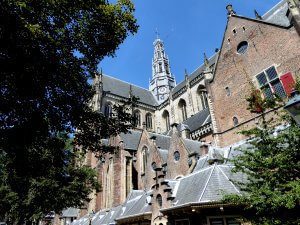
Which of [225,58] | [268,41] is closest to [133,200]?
[225,58]

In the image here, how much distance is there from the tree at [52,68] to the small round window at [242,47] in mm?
14188

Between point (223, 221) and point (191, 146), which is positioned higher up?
point (191, 146)

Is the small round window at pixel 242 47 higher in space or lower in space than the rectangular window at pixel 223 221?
higher

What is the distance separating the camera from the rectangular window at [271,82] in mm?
17797

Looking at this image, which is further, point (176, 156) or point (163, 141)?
point (163, 141)

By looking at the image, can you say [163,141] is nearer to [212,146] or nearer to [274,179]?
[212,146]

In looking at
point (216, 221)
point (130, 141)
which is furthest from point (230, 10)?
point (216, 221)

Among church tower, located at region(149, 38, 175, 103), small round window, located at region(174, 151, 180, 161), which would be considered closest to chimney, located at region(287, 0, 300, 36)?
small round window, located at region(174, 151, 180, 161)

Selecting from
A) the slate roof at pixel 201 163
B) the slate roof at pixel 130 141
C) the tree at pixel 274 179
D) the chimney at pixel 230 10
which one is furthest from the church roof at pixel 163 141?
the tree at pixel 274 179

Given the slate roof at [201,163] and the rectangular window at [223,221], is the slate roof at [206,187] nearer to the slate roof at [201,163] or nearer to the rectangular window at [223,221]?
the rectangular window at [223,221]

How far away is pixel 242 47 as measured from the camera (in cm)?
2122

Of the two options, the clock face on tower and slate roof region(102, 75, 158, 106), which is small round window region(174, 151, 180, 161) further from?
the clock face on tower

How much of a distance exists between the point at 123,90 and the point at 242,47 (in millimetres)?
31125

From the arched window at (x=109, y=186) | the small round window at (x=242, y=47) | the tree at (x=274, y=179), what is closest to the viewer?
the tree at (x=274, y=179)
